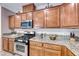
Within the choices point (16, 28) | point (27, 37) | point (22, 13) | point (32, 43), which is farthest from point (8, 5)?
point (32, 43)

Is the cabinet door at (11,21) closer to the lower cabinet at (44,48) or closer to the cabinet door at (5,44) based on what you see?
the cabinet door at (5,44)

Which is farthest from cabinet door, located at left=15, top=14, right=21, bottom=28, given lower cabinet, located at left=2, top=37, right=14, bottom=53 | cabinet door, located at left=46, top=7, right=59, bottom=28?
cabinet door, located at left=46, top=7, right=59, bottom=28

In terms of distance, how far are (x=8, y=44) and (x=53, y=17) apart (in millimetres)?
940

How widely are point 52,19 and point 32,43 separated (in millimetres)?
605

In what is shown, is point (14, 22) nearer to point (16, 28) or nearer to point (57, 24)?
point (16, 28)

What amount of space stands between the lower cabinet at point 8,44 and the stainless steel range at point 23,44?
56 mm

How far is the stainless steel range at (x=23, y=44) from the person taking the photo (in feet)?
4.89

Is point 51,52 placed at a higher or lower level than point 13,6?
lower

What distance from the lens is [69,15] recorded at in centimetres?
175

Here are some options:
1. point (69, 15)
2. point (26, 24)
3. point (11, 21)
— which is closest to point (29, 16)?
point (26, 24)

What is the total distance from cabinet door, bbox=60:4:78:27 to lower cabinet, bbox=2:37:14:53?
Answer: 0.94 metres

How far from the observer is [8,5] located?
1.28m

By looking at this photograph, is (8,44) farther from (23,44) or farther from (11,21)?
(11,21)

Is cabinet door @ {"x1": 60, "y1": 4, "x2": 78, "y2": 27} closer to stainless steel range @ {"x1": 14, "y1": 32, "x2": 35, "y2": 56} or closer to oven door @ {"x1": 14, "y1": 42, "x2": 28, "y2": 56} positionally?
stainless steel range @ {"x1": 14, "y1": 32, "x2": 35, "y2": 56}
